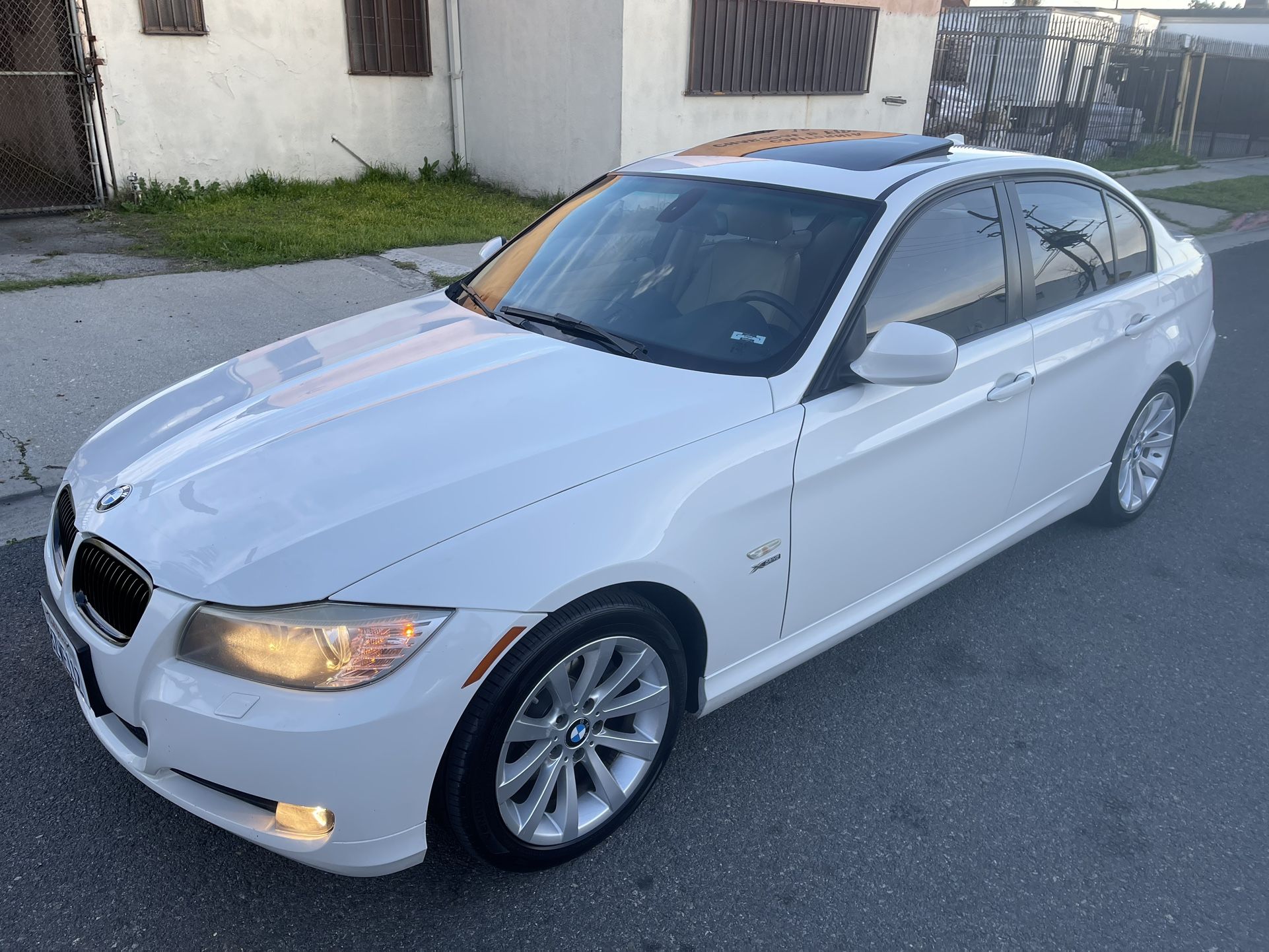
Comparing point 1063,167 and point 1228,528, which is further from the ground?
point 1063,167

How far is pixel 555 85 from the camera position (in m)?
11.5

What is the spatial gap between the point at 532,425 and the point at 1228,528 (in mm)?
3742

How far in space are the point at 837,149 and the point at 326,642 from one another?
8.44 ft

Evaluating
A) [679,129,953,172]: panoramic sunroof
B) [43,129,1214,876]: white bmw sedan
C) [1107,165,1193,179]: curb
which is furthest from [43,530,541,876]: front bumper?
[1107,165,1193,179]: curb

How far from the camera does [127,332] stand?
648cm

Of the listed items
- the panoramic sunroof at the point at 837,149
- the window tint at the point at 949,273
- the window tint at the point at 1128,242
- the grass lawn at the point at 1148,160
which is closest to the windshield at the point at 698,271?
the window tint at the point at 949,273

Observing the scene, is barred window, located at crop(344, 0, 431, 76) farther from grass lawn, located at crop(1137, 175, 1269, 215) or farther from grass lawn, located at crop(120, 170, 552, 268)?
grass lawn, located at crop(1137, 175, 1269, 215)

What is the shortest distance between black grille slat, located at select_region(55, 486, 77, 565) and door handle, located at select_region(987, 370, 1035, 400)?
283 cm

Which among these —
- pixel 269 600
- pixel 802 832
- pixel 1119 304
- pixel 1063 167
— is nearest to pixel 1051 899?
pixel 802 832

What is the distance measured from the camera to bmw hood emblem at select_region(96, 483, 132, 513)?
250 cm

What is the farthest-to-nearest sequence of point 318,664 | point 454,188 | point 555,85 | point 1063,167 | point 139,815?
point 454,188 → point 555,85 → point 1063,167 → point 139,815 → point 318,664

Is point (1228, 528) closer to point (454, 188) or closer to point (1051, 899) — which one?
point (1051, 899)

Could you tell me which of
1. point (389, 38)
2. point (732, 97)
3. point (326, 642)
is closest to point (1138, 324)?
point (326, 642)

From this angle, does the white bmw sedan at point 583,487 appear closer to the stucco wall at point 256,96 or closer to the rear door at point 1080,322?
the rear door at point 1080,322
